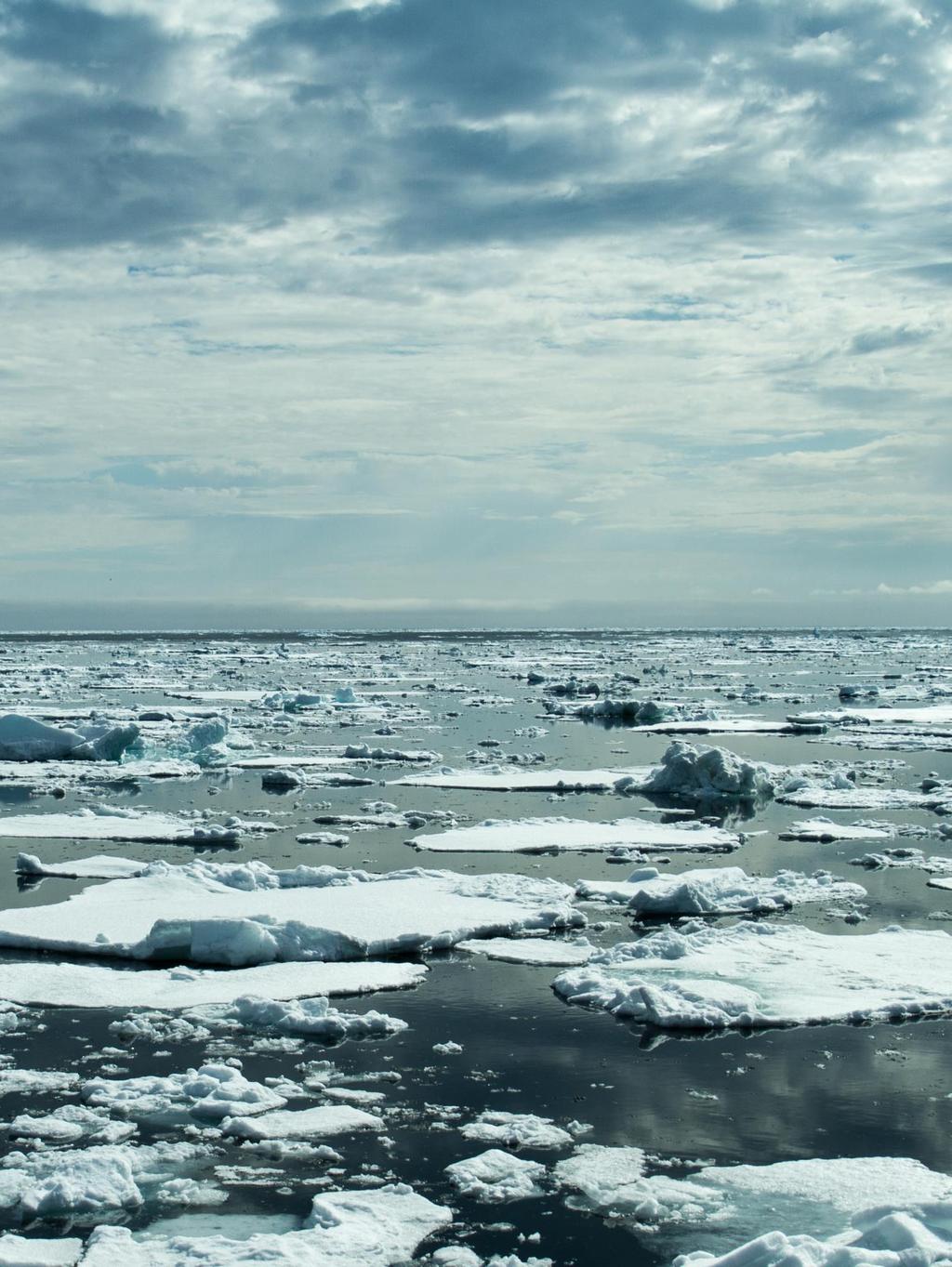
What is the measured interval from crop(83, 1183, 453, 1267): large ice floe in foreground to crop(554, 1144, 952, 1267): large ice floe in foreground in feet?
2.86

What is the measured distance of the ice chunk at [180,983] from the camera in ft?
31.7

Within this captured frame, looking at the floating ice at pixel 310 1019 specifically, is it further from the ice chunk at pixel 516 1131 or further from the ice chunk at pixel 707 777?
the ice chunk at pixel 707 777

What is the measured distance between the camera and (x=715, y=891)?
13094 millimetres

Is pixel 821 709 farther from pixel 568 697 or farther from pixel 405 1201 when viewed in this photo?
pixel 405 1201

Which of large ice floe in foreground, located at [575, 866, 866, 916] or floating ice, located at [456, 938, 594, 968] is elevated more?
large ice floe in foreground, located at [575, 866, 866, 916]

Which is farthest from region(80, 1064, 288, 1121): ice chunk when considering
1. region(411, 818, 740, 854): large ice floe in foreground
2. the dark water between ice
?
region(411, 818, 740, 854): large ice floe in foreground

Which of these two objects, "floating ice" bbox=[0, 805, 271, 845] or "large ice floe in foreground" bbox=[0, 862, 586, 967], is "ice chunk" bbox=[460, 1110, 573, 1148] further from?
"floating ice" bbox=[0, 805, 271, 845]

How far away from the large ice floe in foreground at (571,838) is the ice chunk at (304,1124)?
806cm

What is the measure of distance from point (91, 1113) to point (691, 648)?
3088 inches

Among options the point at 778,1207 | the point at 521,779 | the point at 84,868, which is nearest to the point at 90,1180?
the point at 778,1207

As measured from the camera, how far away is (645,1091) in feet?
26.4

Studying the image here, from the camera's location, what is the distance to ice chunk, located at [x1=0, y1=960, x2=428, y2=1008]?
9.65 metres

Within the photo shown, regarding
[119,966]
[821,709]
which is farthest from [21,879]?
[821,709]

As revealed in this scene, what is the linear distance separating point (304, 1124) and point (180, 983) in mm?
3036
